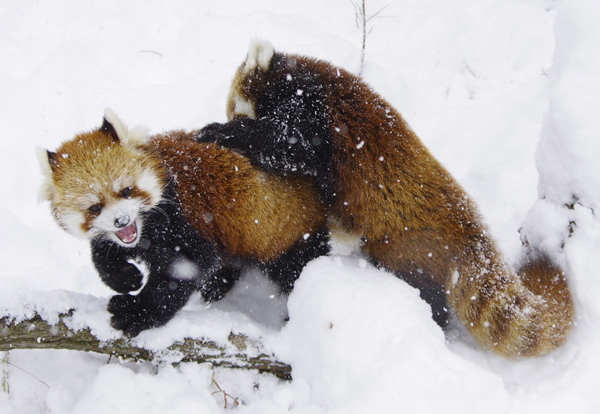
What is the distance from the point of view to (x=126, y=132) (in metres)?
2.15

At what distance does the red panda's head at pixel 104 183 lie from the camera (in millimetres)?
1951

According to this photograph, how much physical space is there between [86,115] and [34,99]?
22.8 inches

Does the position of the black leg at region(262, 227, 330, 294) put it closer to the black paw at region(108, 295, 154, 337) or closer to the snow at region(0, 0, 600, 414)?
the snow at region(0, 0, 600, 414)

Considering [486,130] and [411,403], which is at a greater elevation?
[486,130]

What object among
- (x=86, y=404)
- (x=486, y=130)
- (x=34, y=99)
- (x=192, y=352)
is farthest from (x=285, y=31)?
(x=86, y=404)

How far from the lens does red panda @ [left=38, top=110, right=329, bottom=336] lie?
1.99m

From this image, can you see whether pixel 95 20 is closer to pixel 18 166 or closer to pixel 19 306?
pixel 18 166

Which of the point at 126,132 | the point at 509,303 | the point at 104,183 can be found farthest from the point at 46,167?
the point at 509,303

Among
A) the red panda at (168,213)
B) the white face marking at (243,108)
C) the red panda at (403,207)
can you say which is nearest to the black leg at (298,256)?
the red panda at (168,213)

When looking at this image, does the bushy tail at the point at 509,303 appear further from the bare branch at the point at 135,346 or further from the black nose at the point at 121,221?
the black nose at the point at 121,221

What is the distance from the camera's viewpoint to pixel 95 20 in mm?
4465

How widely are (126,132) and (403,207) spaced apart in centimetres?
159

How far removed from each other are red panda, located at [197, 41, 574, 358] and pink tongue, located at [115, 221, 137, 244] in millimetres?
747

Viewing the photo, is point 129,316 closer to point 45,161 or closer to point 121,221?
point 121,221
